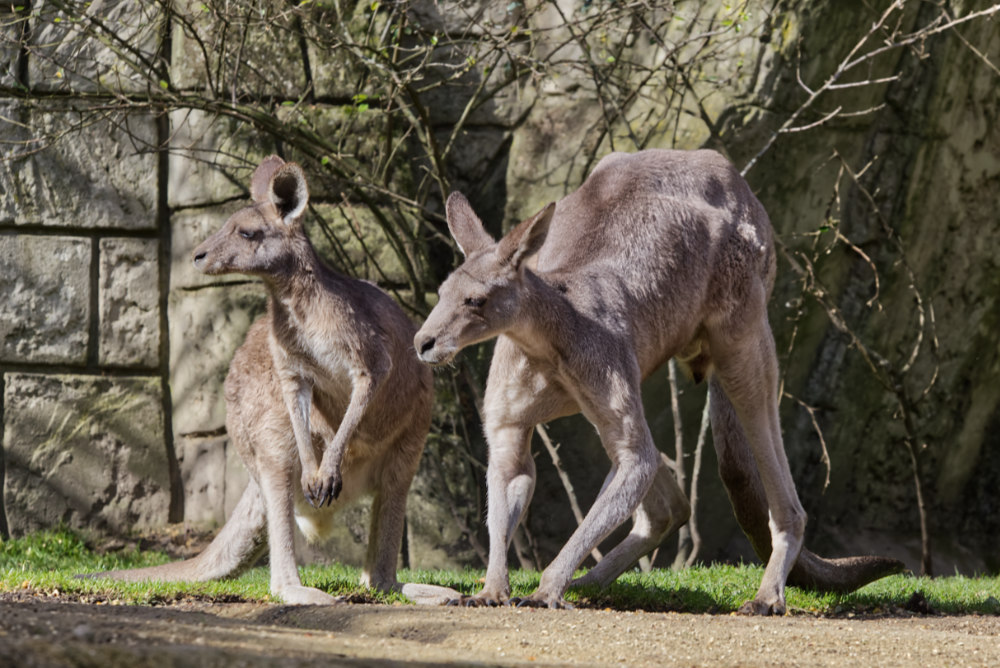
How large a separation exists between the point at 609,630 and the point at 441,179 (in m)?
4.55

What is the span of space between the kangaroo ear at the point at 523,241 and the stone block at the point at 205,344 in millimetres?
3710

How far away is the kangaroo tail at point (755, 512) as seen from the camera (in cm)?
590

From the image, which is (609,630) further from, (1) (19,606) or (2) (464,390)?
(2) (464,390)

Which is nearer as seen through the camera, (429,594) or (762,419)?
(429,594)

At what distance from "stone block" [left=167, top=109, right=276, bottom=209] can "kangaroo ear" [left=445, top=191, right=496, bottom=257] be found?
324 cm

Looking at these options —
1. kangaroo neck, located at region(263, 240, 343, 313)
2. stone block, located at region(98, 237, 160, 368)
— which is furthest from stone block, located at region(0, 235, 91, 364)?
kangaroo neck, located at region(263, 240, 343, 313)

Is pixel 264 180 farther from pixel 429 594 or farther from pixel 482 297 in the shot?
pixel 429 594

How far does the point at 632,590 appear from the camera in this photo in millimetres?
5859

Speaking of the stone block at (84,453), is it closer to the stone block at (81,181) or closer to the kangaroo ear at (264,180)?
the stone block at (81,181)

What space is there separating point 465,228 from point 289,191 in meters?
0.90

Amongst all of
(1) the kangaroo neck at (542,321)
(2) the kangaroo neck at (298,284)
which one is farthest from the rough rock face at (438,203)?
(1) the kangaroo neck at (542,321)

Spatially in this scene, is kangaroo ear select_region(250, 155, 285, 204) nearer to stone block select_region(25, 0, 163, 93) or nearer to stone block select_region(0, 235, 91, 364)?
stone block select_region(25, 0, 163, 93)

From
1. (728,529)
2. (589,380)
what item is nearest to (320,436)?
(589,380)

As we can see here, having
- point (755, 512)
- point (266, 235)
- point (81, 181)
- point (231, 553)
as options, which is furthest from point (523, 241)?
point (81, 181)
